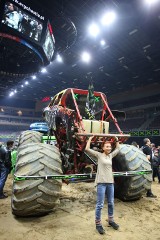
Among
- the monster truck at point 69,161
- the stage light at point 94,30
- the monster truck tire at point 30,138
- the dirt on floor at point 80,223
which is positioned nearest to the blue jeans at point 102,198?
the dirt on floor at point 80,223

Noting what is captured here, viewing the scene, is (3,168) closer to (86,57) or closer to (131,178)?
(131,178)

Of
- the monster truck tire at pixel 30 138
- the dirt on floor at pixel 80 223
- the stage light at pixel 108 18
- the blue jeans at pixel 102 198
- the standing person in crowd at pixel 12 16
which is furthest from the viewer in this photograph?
the stage light at pixel 108 18

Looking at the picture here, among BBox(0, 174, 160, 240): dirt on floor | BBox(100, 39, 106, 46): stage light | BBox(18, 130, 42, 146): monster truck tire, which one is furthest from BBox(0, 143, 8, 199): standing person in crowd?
BBox(100, 39, 106, 46): stage light

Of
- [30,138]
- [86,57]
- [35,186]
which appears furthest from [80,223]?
[86,57]

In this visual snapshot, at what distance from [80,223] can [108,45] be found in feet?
58.5

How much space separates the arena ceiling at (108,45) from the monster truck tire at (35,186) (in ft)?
44.5

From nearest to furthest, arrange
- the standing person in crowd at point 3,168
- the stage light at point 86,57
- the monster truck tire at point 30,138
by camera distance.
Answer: the standing person in crowd at point 3,168, the monster truck tire at point 30,138, the stage light at point 86,57

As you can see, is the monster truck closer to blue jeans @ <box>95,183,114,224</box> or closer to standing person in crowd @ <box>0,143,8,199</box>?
blue jeans @ <box>95,183,114,224</box>

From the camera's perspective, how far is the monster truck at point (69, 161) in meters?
3.58

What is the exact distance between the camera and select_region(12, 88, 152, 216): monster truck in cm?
358

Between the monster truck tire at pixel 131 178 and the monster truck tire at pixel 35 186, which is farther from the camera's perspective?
the monster truck tire at pixel 131 178

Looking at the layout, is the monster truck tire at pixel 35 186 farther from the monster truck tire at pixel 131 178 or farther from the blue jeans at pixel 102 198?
the monster truck tire at pixel 131 178

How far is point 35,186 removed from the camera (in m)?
3.56

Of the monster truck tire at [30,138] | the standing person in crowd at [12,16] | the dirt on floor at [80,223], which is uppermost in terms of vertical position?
the standing person in crowd at [12,16]
